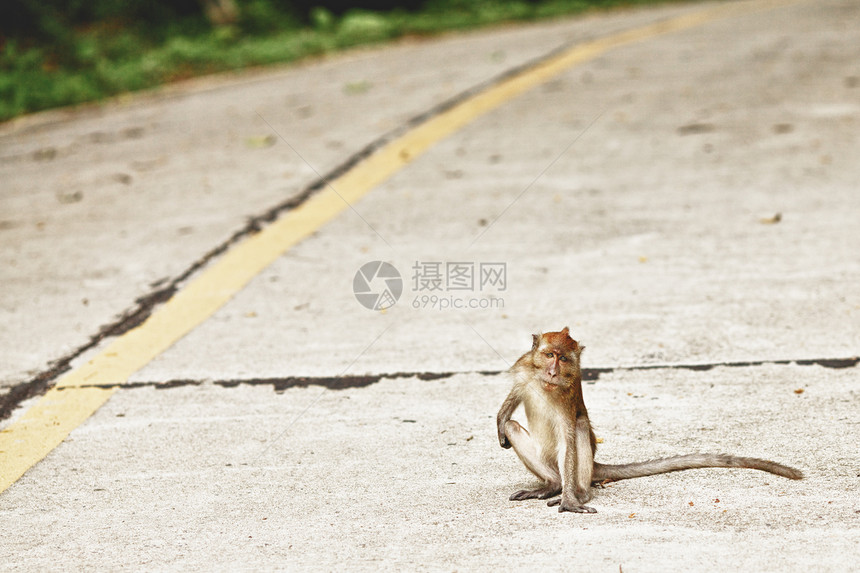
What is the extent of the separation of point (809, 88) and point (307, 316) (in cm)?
618

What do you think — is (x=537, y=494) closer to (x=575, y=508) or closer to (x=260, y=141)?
(x=575, y=508)

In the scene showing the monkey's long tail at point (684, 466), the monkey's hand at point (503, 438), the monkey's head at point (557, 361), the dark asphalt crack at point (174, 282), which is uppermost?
the monkey's head at point (557, 361)

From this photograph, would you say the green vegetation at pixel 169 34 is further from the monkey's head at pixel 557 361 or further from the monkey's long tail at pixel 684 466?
the monkey's long tail at pixel 684 466

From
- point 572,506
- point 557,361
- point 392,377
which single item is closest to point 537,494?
point 572,506

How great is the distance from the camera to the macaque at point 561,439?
3.34 meters

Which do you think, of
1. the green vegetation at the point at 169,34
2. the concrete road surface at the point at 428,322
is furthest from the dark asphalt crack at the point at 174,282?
the green vegetation at the point at 169,34

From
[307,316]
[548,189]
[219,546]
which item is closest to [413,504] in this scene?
[219,546]

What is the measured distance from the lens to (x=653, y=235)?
625 centimetres

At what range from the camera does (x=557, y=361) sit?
3.32 m

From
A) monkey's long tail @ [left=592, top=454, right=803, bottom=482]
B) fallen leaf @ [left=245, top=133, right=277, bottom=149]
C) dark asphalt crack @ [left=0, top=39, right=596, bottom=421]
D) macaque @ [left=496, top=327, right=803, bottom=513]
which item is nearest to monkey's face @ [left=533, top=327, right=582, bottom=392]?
macaque @ [left=496, top=327, right=803, bottom=513]

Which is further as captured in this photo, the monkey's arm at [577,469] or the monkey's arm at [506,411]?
the monkey's arm at [506,411]

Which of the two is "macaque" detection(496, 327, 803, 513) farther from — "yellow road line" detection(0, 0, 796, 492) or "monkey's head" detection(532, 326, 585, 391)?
"yellow road line" detection(0, 0, 796, 492)

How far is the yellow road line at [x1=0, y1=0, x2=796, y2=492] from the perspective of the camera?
4219 mm

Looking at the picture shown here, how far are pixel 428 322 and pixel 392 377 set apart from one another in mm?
723
